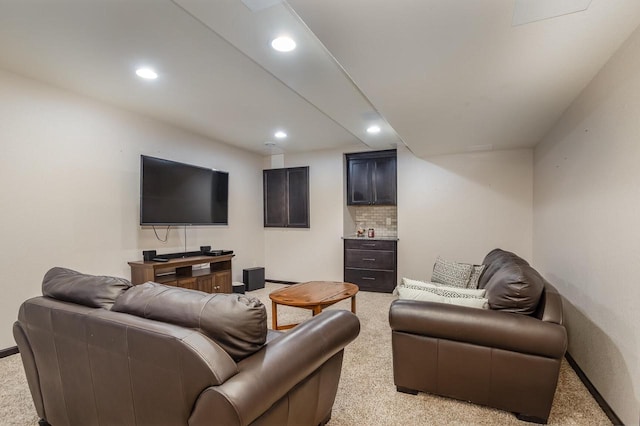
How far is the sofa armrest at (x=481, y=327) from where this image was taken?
174 centimetres

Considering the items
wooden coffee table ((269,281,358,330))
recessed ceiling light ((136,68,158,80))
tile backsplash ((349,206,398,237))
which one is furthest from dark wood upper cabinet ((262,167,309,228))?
recessed ceiling light ((136,68,158,80))

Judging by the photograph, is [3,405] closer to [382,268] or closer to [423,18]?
[423,18]

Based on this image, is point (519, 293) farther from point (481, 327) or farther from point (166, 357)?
point (166, 357)

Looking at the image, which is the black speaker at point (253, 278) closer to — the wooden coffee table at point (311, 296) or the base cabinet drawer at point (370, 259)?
the base cabinet drawer at point (370, 259)

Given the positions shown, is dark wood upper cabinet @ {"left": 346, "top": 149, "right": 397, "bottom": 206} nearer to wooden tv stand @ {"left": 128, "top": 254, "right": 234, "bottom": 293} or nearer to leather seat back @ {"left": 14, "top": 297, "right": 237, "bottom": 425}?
wooden tv stand @ {"left": 128, "top": 254, "right": 234, "bottom": 293}

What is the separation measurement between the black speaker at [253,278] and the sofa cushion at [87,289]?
3612 mm

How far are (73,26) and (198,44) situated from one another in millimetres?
790

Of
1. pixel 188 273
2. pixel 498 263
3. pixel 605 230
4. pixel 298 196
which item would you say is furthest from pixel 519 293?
pixel 298 196

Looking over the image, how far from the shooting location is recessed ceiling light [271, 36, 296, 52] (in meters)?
2.02

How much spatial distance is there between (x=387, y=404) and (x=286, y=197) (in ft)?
14.4

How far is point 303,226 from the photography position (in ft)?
19.1

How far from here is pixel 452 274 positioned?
3488 millimetres

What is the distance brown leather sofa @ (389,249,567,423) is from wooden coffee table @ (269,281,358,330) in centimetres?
99

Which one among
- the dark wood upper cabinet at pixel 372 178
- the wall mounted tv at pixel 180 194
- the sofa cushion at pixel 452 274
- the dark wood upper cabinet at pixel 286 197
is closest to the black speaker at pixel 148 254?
the wall mounted tv at pixel 180 194
